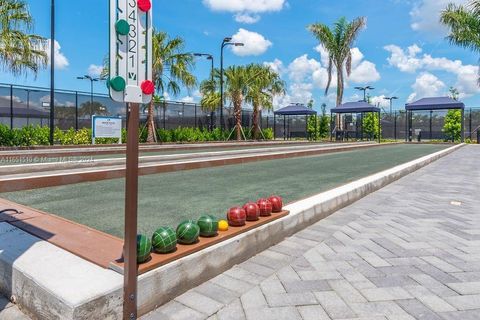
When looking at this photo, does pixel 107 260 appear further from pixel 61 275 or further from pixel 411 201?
pixel 411 201

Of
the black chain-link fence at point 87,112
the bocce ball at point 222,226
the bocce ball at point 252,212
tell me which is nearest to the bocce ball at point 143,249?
the bocce ball at point 222,226

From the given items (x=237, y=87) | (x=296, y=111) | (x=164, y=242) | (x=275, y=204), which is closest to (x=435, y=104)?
(x=296, y=111)

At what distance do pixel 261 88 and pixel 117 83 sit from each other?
2780cm

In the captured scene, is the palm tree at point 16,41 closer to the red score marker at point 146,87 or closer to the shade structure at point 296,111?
the red score marker at point 146,87

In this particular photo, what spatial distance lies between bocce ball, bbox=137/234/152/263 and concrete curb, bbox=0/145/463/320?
0.38 ft

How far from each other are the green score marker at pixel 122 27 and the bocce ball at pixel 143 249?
4.33 feet

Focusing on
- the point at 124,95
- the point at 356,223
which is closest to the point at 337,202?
the point at 356,223

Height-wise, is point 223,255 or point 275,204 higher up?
point 275,204

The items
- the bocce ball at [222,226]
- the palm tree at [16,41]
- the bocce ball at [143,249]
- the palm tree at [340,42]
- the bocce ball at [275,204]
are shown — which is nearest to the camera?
the bocce ball at [143,249]

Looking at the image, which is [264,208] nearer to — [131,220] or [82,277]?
[131,220]

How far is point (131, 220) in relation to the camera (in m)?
2.15

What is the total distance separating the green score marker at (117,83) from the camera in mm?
1996

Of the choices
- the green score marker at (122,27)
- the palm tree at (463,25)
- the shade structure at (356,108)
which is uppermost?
the palm tree at (463,25)

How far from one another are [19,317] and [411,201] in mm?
5772
